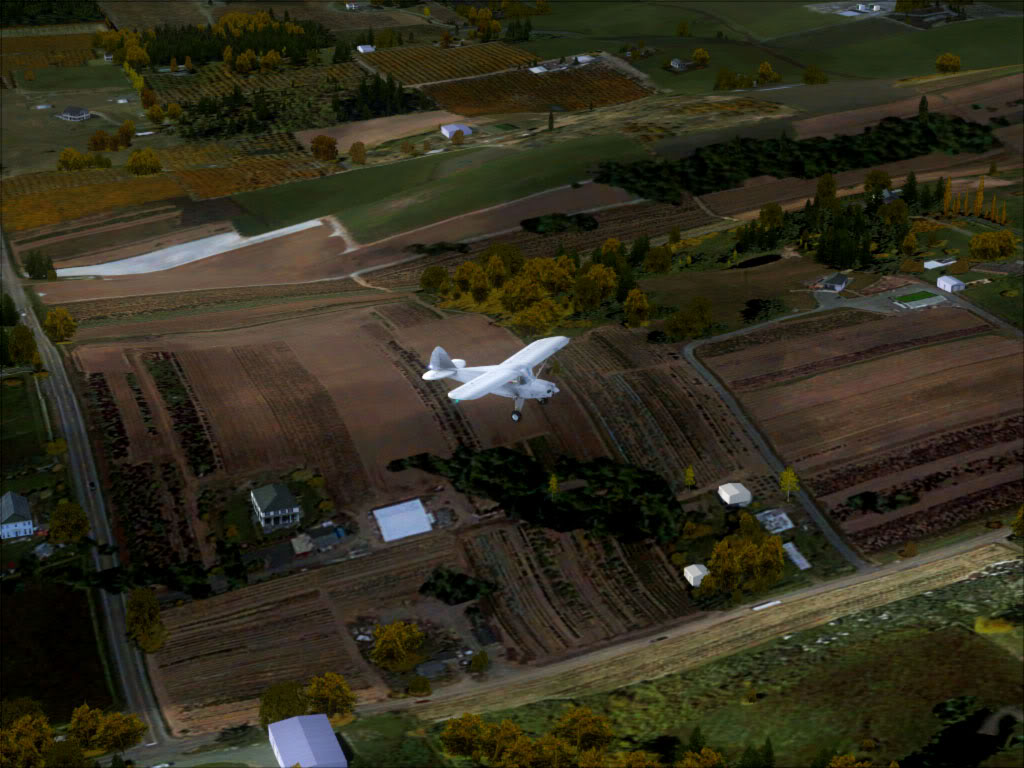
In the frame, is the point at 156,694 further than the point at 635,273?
No

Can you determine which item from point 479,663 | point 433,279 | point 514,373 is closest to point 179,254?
point 433,279

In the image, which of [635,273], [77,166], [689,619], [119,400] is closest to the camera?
[689,619]

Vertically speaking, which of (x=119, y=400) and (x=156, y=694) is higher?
(x=119, y=400)

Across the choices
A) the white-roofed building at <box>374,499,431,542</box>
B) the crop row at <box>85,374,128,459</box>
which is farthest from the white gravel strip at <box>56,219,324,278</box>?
the white-roofed building at <box>374,499,431,542</box>

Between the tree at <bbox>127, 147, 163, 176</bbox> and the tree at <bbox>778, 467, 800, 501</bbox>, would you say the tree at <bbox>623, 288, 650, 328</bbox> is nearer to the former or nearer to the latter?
the tree at <bbox>778, 467, 800, 501</bbox>

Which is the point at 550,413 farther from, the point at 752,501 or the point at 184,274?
the point at 184,274

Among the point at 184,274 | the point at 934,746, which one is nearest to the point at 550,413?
the point at 934,746
